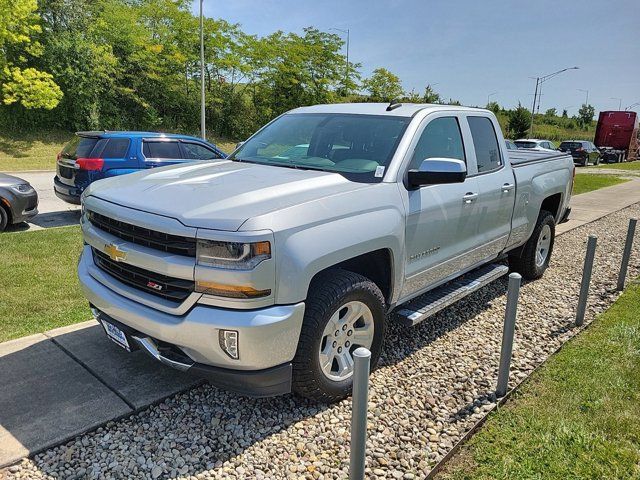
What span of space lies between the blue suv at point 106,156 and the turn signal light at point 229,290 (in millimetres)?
6846

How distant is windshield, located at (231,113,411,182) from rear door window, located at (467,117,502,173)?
1101 millimetres

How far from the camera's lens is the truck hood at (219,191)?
277 centimetres

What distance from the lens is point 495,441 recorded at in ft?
10.0

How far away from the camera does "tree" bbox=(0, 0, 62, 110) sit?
23000mm

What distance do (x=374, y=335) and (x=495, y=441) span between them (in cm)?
100

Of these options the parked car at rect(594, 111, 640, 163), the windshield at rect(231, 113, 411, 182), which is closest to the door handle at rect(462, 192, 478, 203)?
the windshield at rect(231, 113, 411, 182)

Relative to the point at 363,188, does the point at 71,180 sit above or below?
below

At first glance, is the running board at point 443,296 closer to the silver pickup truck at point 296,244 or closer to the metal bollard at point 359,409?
the silver pickup truck at point 296,244

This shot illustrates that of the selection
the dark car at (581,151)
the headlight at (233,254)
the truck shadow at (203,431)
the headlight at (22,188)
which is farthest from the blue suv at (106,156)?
the dark car at (581,151)

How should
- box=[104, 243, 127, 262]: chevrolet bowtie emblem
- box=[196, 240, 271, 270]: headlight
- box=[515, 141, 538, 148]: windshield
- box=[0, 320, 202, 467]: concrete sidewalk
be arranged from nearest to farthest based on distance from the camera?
box=[196, 240, 271, 270]: headlight < box=[0, 320, 202, 467]: concrete sidewalk < box=[104, 243, 127, 262]: chevrolet bowtie emblem < box=[515, 141, 538, 148]: windshield

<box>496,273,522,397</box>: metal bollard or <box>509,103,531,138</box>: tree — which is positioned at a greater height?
<box>509,103,531,138</box>: tree

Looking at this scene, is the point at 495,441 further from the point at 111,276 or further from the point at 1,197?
the point at 1,197

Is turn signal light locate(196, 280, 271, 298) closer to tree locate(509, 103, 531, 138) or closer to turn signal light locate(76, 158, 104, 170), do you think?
turn signal light locate(76, 158, 104, 170)

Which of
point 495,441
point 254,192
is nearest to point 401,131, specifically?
point 254,192
